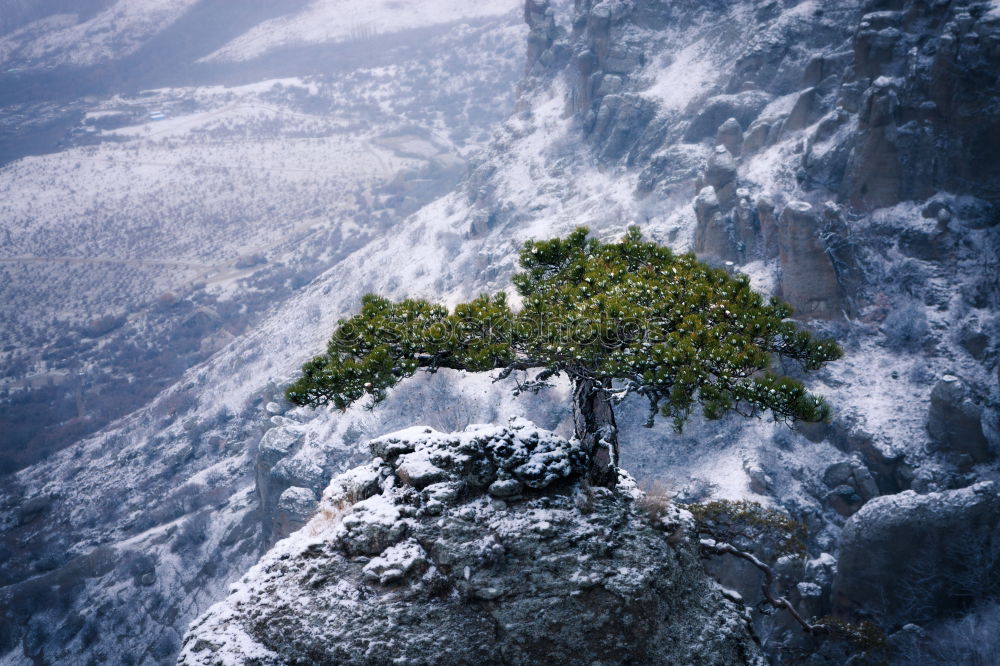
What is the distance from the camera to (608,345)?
11.8m

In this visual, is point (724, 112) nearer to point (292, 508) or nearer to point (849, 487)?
point (849, 487)

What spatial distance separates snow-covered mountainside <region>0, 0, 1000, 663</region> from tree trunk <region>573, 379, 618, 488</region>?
18793 mm

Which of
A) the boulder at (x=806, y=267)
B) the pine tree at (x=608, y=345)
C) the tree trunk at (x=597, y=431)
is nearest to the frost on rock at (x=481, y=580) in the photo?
the tree trunk at (x=597, y=431)

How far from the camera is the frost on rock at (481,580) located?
10234 millimetres

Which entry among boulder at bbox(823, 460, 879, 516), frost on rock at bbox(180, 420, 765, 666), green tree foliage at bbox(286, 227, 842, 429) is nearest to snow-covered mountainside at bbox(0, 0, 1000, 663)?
boulder at bbox(823, 460, 879, 516)

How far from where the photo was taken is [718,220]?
5728 centimetres

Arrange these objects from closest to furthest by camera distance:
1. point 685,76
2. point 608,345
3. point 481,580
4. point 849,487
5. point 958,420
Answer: point 481,580 → point 608,345 → point 958,420 → point 849,487 → point 685,76

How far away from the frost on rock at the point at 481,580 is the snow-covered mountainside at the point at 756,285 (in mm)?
18722

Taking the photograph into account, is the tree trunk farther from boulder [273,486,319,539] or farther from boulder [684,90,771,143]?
boulder [684,90,771,143]

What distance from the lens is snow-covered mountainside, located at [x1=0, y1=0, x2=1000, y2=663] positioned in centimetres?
3956

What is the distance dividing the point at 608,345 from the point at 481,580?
509 cm

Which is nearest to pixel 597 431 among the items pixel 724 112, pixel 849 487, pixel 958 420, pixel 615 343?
pixel 615 343

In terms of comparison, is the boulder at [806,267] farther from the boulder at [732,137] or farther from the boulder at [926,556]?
the boulder at [732,137]

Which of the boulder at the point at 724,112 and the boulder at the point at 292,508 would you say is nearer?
the boulder at the point at 292,508
